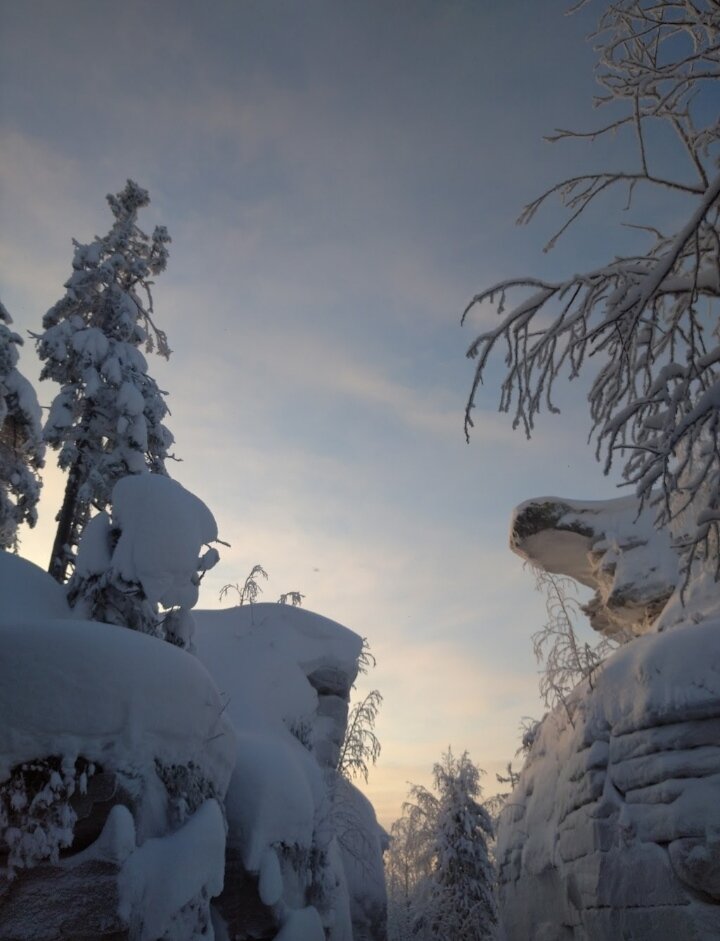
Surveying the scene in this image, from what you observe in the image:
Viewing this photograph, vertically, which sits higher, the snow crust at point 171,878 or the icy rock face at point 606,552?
the icy rock face at point 606,552

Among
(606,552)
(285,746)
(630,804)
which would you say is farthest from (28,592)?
(606,552)

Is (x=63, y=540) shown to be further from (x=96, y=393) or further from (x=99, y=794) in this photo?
(x=99, y=794)

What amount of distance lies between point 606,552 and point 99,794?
34.7 feet

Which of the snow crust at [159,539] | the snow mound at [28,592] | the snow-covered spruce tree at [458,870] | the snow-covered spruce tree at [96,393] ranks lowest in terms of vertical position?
the snow-covered spruce tree at [458,870]

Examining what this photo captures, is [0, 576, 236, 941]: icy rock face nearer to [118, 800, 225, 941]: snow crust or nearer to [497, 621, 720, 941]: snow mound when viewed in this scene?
[118, 800, 225, 941]: snow crust

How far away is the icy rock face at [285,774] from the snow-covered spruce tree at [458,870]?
254cm

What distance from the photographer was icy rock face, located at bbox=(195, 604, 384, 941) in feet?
27.7

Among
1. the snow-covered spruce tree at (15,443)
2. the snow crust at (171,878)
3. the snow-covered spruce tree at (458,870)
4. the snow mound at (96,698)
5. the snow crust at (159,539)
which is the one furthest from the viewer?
the snow-covered spruce tree at (458,870)

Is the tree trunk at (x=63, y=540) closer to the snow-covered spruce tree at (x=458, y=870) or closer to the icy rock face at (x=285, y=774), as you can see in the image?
the icy rock face at (x=285, y=774)

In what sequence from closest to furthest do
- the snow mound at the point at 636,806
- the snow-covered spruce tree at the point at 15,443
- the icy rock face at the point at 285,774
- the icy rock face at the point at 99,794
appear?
the icy rock face at the point at 99,794
the snow mound at the point at 636,806
the icy rock face at the point at 285,774
the snow-covered spruce tree at the point at 15,443

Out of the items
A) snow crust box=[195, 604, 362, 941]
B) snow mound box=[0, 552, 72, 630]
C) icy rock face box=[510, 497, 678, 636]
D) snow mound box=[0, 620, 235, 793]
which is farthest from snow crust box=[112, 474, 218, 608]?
icy rock face box=[510, 497, 678, 636]

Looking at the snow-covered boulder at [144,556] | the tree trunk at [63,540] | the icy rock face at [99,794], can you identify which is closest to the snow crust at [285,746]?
the icy rock face at [99,794]

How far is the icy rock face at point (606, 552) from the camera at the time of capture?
12820 mm

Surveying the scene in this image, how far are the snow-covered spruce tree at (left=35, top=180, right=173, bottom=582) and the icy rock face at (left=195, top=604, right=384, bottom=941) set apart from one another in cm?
360
